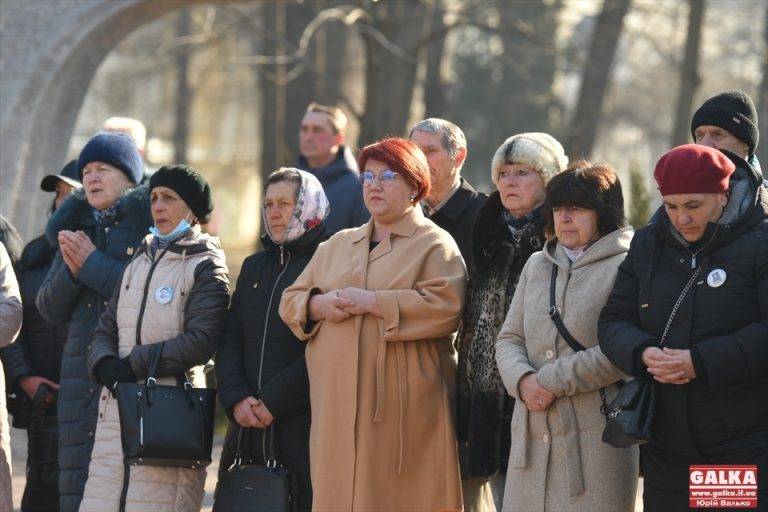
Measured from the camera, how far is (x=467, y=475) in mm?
5516

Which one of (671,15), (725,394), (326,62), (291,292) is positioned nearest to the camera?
(725,394)

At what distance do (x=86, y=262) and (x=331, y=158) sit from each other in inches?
87.7

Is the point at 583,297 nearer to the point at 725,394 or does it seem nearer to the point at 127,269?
the point at 725,394

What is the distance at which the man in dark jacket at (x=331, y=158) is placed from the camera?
24.7ft

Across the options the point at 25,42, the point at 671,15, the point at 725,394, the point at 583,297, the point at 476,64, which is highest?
the point at 476,64

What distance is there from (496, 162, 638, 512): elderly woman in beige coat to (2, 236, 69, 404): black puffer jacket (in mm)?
2805

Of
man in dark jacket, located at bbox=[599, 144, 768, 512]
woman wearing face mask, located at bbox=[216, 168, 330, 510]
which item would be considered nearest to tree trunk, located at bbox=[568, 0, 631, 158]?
woman wearing face mask, located at bbox=[216, 168, 330, 510]

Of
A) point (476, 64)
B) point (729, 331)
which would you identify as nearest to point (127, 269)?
point (729, 331)

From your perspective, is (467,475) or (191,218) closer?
(467,475)

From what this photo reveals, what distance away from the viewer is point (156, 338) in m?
5.67

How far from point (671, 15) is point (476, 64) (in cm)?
1256

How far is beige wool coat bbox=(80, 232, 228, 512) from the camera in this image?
5.51 m

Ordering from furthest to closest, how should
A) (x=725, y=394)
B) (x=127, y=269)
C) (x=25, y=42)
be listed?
(x=25, y=42), (x=127, y=269), (x=725, y=394)

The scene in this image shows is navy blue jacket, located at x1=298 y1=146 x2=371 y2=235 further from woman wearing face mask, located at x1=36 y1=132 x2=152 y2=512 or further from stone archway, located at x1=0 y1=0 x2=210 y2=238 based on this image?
stone archway, located at x1=0 y1=0 x2=210 y2=238
